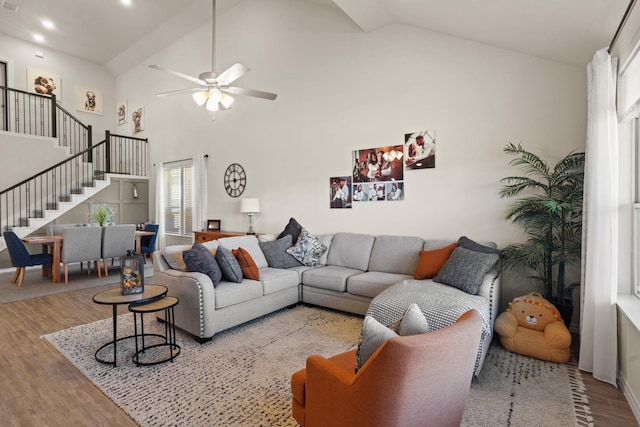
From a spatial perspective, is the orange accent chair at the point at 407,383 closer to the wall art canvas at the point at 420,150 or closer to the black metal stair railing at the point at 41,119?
the wall art canvas at the point at 420,150

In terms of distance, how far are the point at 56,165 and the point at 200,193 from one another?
3.51 metres

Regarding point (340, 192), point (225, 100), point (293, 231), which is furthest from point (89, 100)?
point (340, 192)

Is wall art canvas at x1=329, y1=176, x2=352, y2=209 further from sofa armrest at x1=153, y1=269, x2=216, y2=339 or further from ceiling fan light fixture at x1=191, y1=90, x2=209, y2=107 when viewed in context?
sofa armrest at x1=153, y1=269, x2=216, y2=339

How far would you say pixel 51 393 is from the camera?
2.39 m

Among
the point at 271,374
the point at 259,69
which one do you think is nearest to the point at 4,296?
the point at 271,374

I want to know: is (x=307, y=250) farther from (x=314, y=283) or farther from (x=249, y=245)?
(x=249, y=245)

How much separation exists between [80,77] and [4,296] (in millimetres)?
6837

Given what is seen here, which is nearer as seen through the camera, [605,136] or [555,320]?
[605,136]

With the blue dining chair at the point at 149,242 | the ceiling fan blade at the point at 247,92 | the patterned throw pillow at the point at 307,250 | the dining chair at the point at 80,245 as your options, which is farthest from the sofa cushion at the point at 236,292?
the blue dining chair at the point at 149,242

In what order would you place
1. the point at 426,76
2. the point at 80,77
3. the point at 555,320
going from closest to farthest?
the point at 555,320, the point at 426,76, the point at 80,77

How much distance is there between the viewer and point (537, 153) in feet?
12.0

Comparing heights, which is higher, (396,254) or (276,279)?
(396,254)

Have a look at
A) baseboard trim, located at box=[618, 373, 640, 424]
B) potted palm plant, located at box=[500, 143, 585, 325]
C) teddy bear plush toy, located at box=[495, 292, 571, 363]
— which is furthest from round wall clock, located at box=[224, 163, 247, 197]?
baseboard trim, located at box=[618, 373, 640, 424]

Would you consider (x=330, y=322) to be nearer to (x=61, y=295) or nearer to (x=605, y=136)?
(x=605, y=136)
